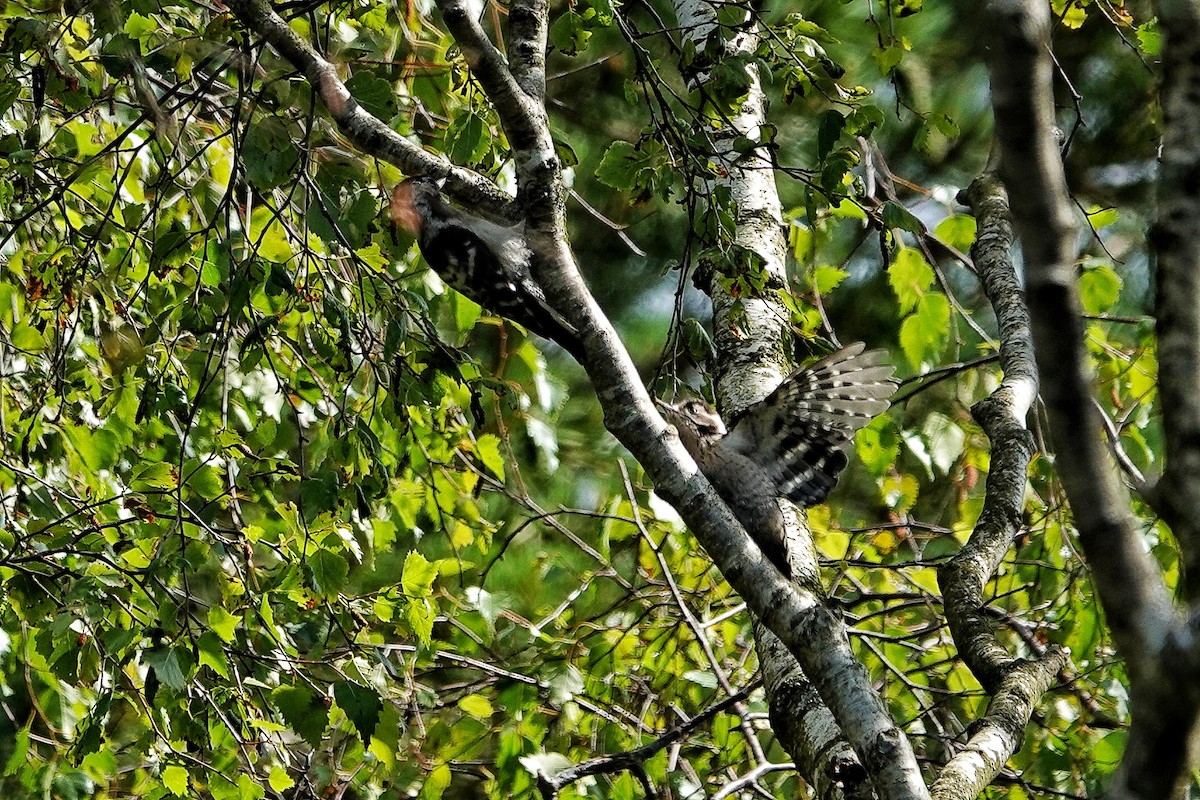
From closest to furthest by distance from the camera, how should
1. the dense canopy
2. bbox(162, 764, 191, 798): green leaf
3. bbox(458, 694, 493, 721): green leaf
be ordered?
the dense canopy → bbox(162, 764, 191, 798): green leaf → bbox(458, 694, 493, 721): green leaf

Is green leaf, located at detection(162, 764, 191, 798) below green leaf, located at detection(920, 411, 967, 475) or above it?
below

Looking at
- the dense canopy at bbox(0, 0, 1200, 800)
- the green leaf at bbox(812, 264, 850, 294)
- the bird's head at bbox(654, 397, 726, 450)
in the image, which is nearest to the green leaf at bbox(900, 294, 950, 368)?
the dense canopy at bbox(0, 0, 1200, 800)

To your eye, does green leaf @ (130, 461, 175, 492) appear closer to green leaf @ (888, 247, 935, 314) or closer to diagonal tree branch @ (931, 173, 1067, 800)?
diagonal tree branch @ (931, 173, 1067, 800)

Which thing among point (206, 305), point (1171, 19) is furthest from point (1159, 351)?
point (206, 305)

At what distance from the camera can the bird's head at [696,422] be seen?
3.33m

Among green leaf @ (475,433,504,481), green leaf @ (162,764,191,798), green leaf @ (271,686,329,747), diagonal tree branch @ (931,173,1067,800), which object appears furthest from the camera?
green leaf @ (475,433,504,481)

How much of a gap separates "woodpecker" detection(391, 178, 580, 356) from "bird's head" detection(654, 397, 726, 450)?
0.62 meters

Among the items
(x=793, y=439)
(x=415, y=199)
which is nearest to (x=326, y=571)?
(x=415, y=199)

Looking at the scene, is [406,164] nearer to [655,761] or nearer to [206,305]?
[206,305]

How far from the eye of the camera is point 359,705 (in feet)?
6.41

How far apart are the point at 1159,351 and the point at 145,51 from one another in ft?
6.88

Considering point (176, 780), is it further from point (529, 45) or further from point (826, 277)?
point (826, 277)

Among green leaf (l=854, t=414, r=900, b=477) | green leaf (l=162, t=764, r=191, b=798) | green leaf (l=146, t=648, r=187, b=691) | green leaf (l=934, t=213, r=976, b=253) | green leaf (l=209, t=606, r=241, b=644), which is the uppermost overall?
green leaf (l=934, t=213, r=976, b=253)

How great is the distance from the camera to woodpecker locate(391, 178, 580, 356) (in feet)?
9.28
